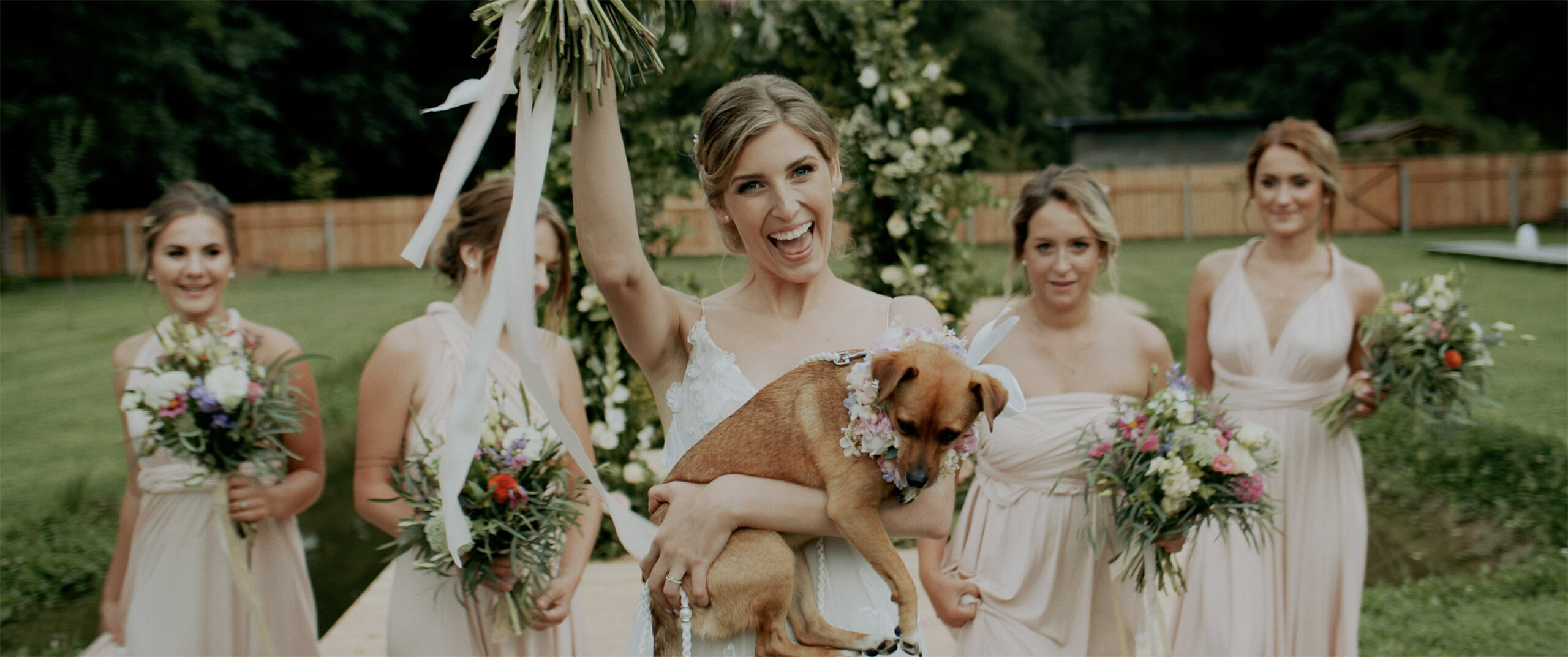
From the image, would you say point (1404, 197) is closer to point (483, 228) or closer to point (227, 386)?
point (483, 228)

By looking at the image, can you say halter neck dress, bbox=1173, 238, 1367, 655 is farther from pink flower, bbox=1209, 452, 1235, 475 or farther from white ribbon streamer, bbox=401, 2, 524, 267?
white ribbon streamer, bbox=401, 2, 524, 267

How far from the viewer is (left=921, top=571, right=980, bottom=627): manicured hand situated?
176 inches

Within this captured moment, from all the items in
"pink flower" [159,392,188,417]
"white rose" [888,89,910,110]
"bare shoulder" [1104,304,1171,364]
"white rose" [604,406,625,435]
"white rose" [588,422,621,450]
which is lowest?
"white rose" [588,422,621,450]

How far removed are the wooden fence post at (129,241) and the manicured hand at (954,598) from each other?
32354mm

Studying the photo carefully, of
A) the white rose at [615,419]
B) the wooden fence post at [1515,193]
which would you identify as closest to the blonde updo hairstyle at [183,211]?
the white rose at [615,419]

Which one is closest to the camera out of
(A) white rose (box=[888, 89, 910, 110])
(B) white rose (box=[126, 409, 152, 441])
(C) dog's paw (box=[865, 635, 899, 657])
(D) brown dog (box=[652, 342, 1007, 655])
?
(D) brown dog (box=[652, 342, 1007, 655])

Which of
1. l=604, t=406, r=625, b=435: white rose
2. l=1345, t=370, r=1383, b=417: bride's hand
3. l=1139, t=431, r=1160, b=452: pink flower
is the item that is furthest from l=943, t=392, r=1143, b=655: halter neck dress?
l=604, t=406, r=625, b=435: white rose

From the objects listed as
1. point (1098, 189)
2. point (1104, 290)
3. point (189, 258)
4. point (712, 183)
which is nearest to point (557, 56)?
point (712, 183)

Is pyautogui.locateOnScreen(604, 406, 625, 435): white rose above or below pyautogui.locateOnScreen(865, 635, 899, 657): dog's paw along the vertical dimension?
below

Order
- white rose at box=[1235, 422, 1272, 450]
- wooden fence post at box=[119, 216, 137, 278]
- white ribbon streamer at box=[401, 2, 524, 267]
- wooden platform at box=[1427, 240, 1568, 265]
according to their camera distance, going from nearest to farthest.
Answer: white ribbon streamer at box=[401, 2, 524, 267], white rose at box=[1235, 422, 1272, 450], wooden platform at box=[1427, 240, 1568, 265], wooden fence post at box=[119, 216, 137, 278]

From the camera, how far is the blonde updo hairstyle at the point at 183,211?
4.94 m

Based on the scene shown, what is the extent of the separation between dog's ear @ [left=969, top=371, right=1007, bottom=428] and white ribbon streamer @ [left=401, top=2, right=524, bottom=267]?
41.1 inches

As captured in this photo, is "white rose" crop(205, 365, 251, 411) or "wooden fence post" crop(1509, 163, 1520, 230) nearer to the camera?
"white rose" crop(205, 365, 251, 411)

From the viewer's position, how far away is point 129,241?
103 ft
